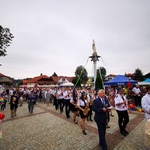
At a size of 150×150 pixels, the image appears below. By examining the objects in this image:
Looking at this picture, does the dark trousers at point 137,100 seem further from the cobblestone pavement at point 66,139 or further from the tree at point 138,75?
the tree at point 138,75

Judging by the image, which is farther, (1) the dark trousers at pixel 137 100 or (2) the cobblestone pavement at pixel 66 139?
(1) the dark trousers at pixel 137 100

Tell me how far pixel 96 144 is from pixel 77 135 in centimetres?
114

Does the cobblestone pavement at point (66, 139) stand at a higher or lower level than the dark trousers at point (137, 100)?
lower

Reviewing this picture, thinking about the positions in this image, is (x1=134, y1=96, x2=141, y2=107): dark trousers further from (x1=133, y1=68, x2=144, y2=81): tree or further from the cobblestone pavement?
(x1=133, y1=68, x2=144, y2=81): tree

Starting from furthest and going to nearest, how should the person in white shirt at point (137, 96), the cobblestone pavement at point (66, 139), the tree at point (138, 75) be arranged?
the tree at point (138, 75)
the person in white shirt at point (137, 96)
the cobblestone pavement at point (66, 139)

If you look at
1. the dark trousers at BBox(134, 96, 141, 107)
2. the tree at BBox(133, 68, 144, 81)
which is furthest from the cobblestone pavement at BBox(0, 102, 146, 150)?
the tree at BBox(133, 68, 144, 81)

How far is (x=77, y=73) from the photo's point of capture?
75.1m

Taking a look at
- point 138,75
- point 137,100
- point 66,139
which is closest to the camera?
point 66,139

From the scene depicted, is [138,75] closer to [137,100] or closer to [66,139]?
[137,100]

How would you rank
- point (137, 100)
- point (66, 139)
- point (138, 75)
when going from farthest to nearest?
1. point (138, 75)
2. point (137, 100)
3. point (66, 139)

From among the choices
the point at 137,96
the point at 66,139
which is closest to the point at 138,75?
the point at 137,96

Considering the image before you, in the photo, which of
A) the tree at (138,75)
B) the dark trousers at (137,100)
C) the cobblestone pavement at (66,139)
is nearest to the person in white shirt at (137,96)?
the dark trousers at (137,100)

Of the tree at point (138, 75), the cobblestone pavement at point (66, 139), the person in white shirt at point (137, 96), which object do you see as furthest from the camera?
the tree at point (138, 75)

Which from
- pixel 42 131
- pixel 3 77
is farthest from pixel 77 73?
pixel 42 131
